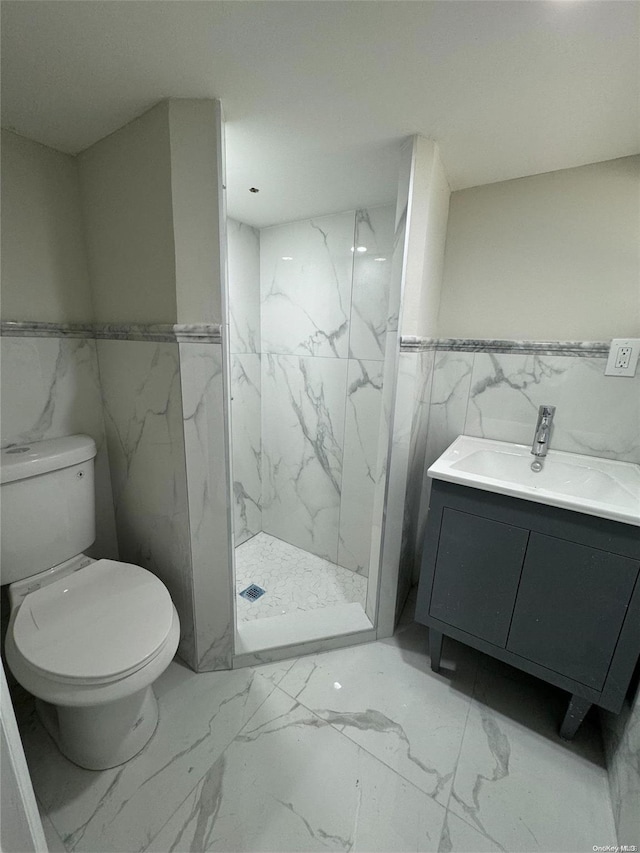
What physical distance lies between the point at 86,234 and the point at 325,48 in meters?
1.00

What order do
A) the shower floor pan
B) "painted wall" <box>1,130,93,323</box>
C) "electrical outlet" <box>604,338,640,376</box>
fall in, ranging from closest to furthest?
"painted wall" <box>1,130,93,323</box>
"electrical outlet" <box>604,338,640,376</box>
the shower floor pan

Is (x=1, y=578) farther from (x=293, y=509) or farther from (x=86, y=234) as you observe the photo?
(x=293, y=509)

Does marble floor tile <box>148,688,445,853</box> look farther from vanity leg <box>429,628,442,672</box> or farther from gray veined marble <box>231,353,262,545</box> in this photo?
gray veined marble <box>231,353,262,545</box>

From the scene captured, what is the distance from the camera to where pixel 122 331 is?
122 centimetres

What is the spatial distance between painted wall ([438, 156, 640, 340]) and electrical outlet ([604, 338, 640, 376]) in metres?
0.06

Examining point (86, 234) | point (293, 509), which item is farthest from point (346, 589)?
point (86, 234)

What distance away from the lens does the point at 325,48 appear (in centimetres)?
80

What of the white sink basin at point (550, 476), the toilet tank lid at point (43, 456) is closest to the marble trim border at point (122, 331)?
the toilet tank lid at point (43, 456)

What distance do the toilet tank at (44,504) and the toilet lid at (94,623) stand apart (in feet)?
0.34

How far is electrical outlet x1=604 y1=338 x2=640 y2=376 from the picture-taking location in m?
1.23

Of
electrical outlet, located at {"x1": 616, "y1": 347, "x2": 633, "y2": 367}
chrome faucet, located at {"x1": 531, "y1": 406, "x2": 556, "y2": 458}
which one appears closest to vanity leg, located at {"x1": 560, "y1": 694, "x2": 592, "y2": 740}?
chrome faucet, located at {"x1": 531, "y1": 406, "x2": 556, "y2": 458}

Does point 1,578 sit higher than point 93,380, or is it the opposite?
point 93,380

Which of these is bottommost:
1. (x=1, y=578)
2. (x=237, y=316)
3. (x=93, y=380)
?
(x=1, y=578)

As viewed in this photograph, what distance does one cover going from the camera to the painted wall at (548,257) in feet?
4.04
